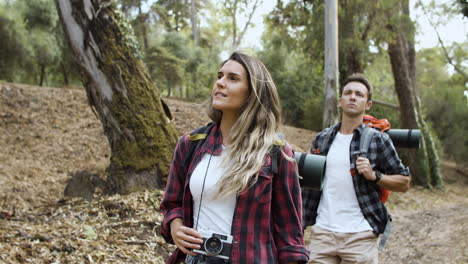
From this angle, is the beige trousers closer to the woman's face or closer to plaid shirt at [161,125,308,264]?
plaid shirt at [161,125,308,264]

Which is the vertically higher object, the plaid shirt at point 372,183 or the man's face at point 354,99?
the man's face at point 354,99

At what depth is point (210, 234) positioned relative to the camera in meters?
1.79

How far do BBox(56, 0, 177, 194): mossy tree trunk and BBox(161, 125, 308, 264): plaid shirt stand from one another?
11.9 ft

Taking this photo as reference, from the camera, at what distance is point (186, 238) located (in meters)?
1.83

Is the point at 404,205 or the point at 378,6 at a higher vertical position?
the point at 378,6

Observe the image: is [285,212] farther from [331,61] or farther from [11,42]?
[11,42]

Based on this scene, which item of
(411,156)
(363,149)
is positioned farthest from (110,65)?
(411,156)

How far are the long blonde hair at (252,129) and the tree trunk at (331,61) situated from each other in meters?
6.38

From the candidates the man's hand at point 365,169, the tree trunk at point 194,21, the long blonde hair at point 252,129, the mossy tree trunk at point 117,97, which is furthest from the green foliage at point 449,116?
the long blonde hair at point 252,129

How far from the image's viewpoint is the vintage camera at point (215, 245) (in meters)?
1.77

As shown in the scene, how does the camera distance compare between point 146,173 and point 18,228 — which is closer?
point 18,228

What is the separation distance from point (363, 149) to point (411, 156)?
11.0m

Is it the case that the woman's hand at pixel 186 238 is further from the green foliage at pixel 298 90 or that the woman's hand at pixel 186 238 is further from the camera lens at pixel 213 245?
the green foliage at pixel 298 90

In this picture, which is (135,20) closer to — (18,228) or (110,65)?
(110,65)
